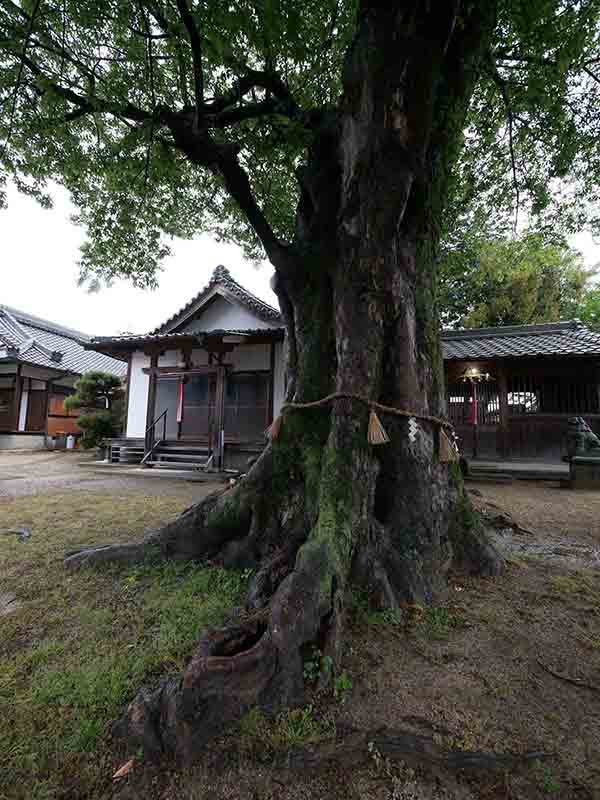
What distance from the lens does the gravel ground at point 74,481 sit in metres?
7.15

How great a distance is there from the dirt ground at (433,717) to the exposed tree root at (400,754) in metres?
0.01

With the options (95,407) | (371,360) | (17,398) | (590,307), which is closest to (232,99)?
(371,360)

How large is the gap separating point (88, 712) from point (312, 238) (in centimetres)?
374

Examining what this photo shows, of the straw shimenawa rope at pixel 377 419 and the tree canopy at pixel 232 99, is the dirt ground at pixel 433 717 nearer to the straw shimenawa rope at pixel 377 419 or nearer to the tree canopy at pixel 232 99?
the straw shimenawa rope at pixel 377 419

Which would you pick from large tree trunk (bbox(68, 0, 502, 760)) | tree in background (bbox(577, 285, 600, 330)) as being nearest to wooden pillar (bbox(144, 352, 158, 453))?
large tree trunk (bbox(68, 0, 502, 760))

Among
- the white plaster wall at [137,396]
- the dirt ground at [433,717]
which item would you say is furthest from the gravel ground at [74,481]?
the dirt ground at [433,717]

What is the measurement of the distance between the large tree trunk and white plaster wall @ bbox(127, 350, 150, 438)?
1000 cm

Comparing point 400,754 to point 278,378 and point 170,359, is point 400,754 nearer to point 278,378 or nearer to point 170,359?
point 278,378

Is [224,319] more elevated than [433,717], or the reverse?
[224,319]

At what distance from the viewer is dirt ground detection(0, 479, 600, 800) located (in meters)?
1.34

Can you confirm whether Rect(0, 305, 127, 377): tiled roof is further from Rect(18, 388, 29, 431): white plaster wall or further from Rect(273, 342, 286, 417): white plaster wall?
Rect(273, 342, 286, 417): white plaster wall

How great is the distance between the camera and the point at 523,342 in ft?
39.0

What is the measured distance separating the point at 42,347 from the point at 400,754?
20693mm

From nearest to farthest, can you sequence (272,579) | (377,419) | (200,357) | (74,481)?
(272,579)
(377,419)
(74,481)
(200,357)
